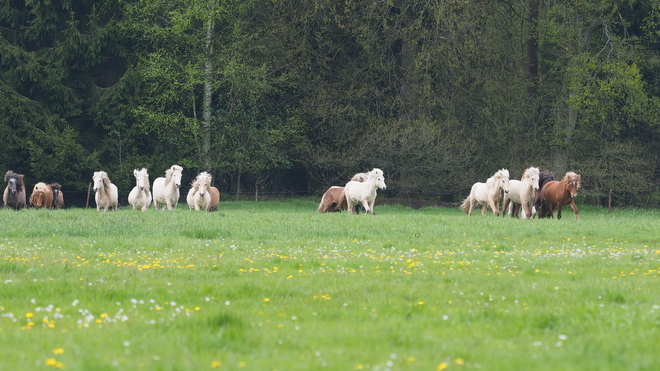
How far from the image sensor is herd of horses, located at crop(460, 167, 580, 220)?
26344 millimetres

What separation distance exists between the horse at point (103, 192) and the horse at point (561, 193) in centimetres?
1569

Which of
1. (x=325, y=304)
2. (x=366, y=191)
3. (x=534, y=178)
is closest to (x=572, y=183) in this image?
(x=534, y=178)

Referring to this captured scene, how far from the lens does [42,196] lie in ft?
109

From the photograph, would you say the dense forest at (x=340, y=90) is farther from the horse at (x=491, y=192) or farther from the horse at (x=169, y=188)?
the horse at (x=169, y=188)

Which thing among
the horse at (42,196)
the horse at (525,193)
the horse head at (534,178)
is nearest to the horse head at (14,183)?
the horse at (42,196)

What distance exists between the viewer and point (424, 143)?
Answer: 36688mm

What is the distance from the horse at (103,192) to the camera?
29.4 meters

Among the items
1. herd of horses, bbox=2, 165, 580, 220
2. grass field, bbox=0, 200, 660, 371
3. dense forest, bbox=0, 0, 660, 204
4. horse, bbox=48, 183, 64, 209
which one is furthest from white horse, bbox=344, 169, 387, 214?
grass field, bbox=0, 200, 660, 371

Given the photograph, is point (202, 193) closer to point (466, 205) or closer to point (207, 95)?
point (466, 205)

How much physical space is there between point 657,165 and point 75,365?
38.1 metres

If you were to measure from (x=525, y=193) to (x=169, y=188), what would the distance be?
13.4 metres

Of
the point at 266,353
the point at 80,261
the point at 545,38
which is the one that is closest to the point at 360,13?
the point at 545,38

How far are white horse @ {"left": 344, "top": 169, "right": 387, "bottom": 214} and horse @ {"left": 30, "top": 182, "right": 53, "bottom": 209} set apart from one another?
12.5 meters

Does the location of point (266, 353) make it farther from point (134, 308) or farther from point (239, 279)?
point (239, 279)
